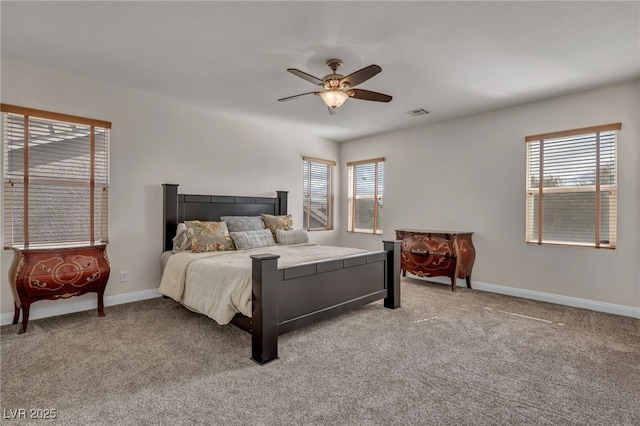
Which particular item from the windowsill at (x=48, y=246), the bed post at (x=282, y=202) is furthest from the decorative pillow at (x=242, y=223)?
the windowsill at (x=48, y=246)

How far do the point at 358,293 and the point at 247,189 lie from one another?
8.64ft

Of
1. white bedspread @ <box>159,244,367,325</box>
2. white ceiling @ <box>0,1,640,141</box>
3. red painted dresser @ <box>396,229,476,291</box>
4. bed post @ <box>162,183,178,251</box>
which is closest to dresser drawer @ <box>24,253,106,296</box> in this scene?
white bedspread @ <box>159,244,367,325</box>

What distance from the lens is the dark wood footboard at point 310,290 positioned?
245 cm

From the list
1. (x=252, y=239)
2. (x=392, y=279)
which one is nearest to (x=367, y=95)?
(x=392, y=279)

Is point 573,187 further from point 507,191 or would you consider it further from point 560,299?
point 560,299

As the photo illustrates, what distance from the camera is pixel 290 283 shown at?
272 centimetres

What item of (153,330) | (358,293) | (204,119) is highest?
(204,119)

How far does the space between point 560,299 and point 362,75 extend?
362 cm

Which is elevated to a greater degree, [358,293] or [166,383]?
[358,293]

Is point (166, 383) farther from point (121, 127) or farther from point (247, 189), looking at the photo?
point (247, 189)

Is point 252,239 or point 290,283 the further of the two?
point 252,239

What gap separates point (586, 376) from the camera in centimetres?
223

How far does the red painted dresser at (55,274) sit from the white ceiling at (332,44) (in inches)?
73.0

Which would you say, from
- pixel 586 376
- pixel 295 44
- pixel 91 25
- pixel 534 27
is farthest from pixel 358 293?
pixel 91 25
